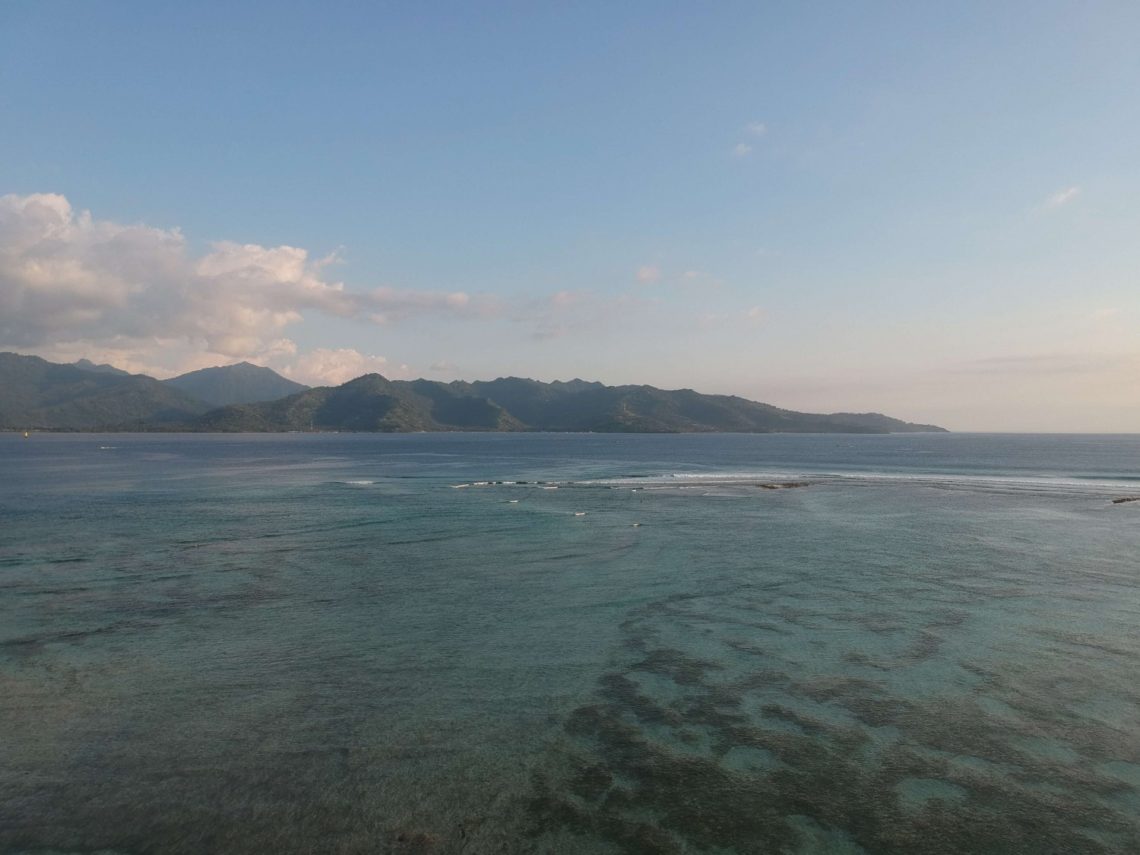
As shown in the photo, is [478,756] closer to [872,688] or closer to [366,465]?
[872,688]

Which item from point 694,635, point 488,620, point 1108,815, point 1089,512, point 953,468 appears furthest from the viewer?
point 953,468

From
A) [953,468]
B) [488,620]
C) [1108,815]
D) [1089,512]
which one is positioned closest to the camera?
[1108,815]

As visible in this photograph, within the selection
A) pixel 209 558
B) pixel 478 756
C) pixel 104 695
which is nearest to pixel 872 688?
pixel 478 756

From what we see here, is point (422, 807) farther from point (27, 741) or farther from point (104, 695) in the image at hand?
point (104, 695)

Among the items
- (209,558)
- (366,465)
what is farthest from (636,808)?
(366,465)

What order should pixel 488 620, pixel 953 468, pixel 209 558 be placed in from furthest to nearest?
pixel 953 468, pixel 209 558, pixel 488 620

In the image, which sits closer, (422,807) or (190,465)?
(422,807)
